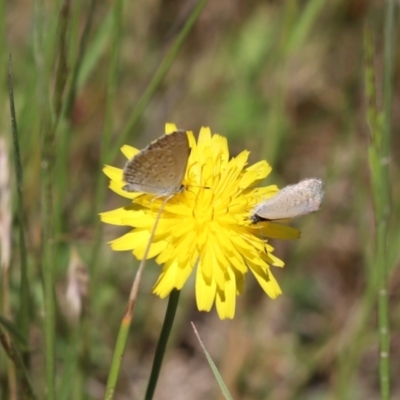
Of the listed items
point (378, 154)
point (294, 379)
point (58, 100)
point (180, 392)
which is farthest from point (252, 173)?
point (180, 392)

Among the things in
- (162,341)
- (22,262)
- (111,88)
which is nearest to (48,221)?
(22,262)

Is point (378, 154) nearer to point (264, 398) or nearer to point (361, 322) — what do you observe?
point (361, 322)

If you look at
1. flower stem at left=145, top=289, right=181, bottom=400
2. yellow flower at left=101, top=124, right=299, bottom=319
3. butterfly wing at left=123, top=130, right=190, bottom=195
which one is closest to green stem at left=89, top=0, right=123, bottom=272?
yellow flower at left=101, top=124, right=299, bottom=319

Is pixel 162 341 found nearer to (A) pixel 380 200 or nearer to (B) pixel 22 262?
(B) pixel 22 262

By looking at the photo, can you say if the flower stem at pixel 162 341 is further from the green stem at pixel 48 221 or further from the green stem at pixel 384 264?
the green stem at pixel 384 264

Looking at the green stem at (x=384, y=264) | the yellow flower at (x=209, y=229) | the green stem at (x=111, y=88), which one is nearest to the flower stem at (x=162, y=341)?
the yellow flower at (x=209, y=229)

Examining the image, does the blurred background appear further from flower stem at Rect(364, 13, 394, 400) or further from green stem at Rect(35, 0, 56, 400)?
flower stem at Rect(364, 13, 394, 400)
